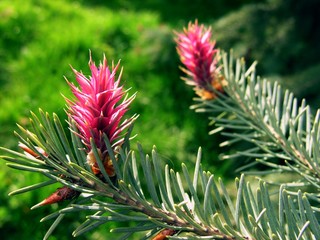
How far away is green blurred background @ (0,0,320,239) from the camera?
1.79 meters

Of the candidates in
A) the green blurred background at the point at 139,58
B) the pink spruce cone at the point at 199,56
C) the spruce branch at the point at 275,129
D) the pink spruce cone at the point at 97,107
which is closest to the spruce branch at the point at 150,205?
the pink spruce cone at the point at 97,107

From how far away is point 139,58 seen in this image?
9.20ft

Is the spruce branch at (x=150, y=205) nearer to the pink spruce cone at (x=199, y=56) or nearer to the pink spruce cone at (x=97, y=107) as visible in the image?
the pink spruce cone at (x=97, y=107)

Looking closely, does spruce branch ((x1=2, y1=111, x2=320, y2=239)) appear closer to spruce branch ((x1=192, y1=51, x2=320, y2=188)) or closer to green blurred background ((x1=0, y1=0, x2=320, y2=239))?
spruce branch ((x1=192, y1=51, x2=320, y2=188))

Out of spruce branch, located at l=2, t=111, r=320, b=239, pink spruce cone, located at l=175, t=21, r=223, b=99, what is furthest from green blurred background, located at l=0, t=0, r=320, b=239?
spruce branch, located at l=2, t=111, r=320, b=239

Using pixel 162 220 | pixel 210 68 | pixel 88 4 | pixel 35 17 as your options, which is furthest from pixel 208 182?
pixel 88 4

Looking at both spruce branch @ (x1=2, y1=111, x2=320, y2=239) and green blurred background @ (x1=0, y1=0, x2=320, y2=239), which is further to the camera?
green blurred background @ (x1=0, y1=0, x2=320, y2=239)

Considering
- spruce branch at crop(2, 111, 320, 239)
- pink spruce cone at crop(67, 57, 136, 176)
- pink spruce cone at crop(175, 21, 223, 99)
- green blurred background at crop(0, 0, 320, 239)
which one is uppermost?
green blurred background at crop(0, 0, 320, 239)

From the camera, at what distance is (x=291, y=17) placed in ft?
5.83

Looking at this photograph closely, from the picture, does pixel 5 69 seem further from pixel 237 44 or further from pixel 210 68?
pixel 210 68

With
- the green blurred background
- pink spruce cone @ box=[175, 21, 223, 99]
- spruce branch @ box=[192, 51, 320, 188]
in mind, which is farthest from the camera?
the green blurred background

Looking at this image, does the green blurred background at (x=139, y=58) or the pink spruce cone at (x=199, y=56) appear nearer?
the pink spruce cone at (x=199, y=56)

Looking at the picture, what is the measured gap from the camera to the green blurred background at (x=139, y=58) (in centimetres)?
179

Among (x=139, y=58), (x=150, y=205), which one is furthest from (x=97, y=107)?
(x=139, y=58)
